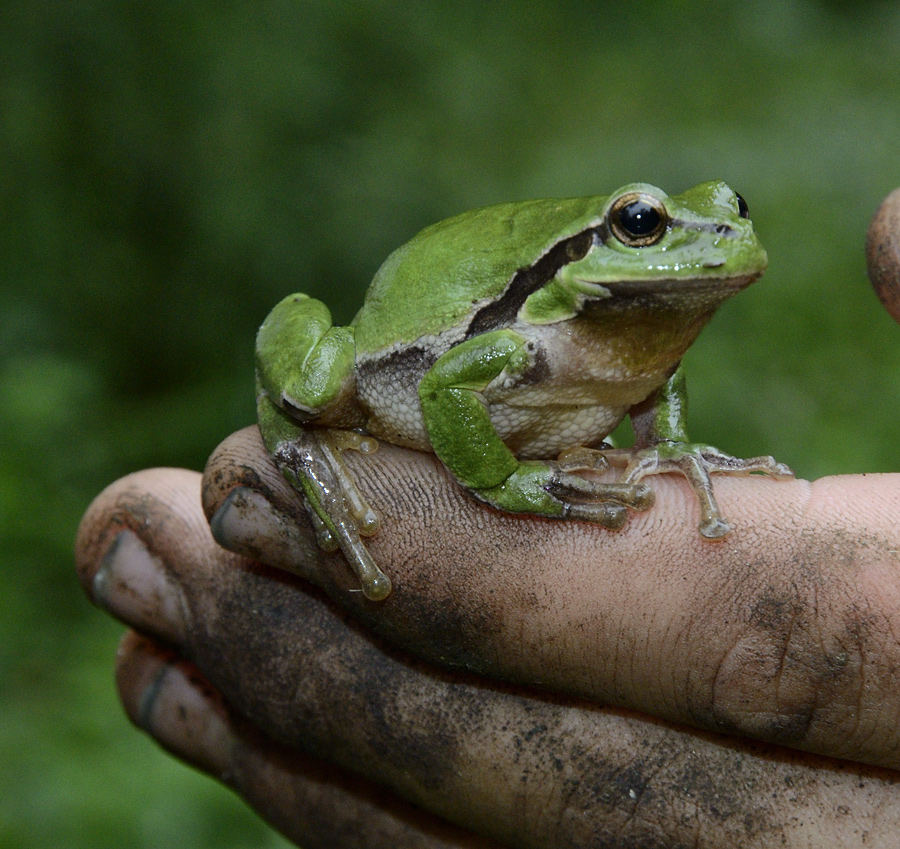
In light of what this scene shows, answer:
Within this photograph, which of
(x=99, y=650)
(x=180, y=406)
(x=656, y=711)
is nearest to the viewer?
(x=656, y=711)

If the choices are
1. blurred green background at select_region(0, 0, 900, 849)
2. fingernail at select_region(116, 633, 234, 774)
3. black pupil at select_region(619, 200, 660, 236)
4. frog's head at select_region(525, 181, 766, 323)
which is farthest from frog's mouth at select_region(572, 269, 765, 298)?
blurred green background at select_region(0, 0, 900, 849)

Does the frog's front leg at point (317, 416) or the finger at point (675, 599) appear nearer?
the finger at point (675, 599)

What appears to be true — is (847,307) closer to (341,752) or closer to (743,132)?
(743,132)

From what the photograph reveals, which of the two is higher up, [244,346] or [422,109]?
[422,109]

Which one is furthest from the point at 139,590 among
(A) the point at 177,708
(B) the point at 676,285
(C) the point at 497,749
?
(B) the point at 676,285

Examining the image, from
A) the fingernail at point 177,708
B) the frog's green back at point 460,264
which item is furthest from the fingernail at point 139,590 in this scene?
the frog's green back at point 460,264

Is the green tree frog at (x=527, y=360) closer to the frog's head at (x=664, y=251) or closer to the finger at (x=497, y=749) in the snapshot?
the frog's head at (x=664, y=251)

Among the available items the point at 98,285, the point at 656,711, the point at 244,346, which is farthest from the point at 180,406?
the point at 656,711

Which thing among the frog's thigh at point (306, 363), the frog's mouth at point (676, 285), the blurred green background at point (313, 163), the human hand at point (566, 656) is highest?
the blurred green background at point (313, 163)
